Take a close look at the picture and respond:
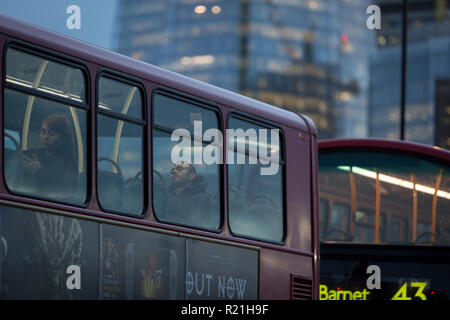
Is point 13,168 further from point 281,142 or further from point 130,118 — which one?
point 281,142

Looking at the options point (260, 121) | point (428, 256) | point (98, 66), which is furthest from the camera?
point (428, 256)

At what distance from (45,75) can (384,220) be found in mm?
7083

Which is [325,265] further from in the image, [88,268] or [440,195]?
[88,268]

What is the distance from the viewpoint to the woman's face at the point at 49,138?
7.25 metres

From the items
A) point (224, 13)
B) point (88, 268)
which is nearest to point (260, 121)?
point (88, 268)

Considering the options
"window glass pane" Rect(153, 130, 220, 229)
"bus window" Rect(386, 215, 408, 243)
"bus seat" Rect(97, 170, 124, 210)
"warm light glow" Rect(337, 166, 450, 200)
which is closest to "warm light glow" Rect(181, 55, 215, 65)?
"warm light glow" Rect(337, 166, 450, 200)

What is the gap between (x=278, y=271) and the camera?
32.8ft

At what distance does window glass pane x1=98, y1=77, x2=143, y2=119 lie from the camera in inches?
313

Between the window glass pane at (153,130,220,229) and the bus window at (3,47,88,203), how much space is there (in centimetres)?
95

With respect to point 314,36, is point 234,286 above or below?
below

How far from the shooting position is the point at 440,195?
13094mm

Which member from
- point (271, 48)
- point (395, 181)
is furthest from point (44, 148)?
point (271, 48)
